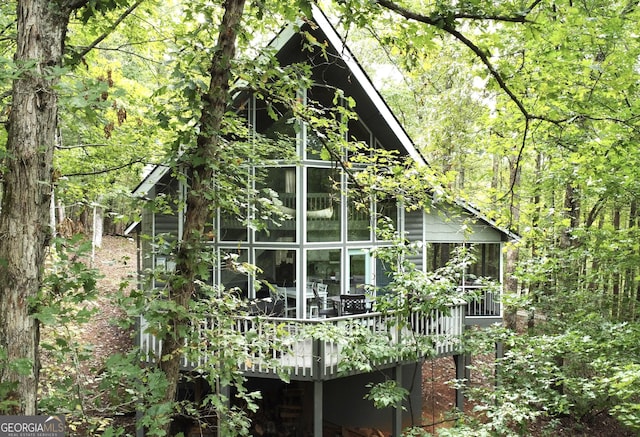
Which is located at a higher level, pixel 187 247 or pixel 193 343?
pixel 187 247

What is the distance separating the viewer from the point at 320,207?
892 cm

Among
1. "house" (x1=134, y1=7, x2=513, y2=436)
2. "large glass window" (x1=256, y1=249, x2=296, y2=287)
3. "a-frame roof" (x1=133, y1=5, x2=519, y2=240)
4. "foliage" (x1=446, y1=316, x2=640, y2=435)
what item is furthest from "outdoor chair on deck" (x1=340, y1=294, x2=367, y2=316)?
"a-frame roof" (x1=133, y1=5, x2=519, y2=240)

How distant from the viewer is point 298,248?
28.0ft

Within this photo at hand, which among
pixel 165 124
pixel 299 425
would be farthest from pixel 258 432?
pixel 165 124

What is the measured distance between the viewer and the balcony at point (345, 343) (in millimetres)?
6047

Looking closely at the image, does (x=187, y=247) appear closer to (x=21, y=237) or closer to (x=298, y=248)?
(x=21, y=237)

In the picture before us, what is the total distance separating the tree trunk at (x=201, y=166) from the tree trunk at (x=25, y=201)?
90cm

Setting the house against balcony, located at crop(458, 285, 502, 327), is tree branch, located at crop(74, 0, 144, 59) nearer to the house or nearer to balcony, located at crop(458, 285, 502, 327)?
the house

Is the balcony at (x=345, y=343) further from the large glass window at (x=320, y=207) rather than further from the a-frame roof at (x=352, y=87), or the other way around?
the a-frame roof at (x=352, y=87)

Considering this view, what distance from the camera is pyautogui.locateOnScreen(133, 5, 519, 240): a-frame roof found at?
7.76 meters

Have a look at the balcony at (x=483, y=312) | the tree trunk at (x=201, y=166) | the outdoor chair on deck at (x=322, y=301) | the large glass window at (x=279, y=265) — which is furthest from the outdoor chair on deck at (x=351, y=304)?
the tree trunk at (x=201, y=166)

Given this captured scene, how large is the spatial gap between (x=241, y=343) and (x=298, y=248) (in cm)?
523

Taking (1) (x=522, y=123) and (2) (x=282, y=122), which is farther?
(2) (x=282, y=122)

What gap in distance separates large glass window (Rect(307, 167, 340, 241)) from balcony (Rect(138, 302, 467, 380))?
1.95m
